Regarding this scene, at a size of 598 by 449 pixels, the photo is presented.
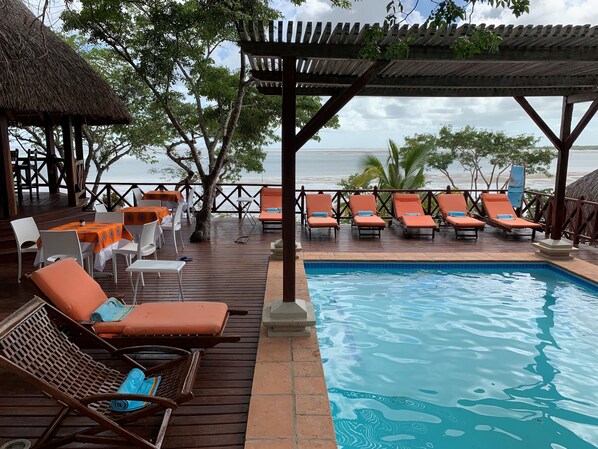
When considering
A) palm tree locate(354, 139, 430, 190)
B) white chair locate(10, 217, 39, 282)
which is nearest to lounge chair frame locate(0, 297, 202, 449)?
white chair locate(10, 217, 39, 282)

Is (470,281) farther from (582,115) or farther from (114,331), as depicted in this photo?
(114,331)

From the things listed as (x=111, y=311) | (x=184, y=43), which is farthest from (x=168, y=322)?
(x=184, y=43)

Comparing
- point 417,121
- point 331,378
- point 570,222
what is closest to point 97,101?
point 331,378

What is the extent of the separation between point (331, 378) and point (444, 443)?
48.4 inches

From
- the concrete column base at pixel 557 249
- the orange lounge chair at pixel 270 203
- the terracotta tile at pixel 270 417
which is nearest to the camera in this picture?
the terracotta tile at pixel 270 417

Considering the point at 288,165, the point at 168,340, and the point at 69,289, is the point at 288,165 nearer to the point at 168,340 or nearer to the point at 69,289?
the point at 168,340

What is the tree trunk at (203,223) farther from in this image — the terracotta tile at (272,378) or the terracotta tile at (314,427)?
the terracotta tile at (314,427)

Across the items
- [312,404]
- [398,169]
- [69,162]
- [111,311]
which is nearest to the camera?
[312,404]

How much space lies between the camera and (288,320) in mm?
4180

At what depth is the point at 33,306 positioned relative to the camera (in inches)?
113

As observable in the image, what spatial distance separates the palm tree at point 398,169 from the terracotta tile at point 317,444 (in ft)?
31.9

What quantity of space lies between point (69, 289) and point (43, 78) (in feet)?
19.3

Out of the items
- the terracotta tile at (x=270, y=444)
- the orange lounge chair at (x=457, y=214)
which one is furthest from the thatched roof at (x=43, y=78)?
the orange lounge chair at (x=457, y=214)

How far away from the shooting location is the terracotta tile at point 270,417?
2.70 m
